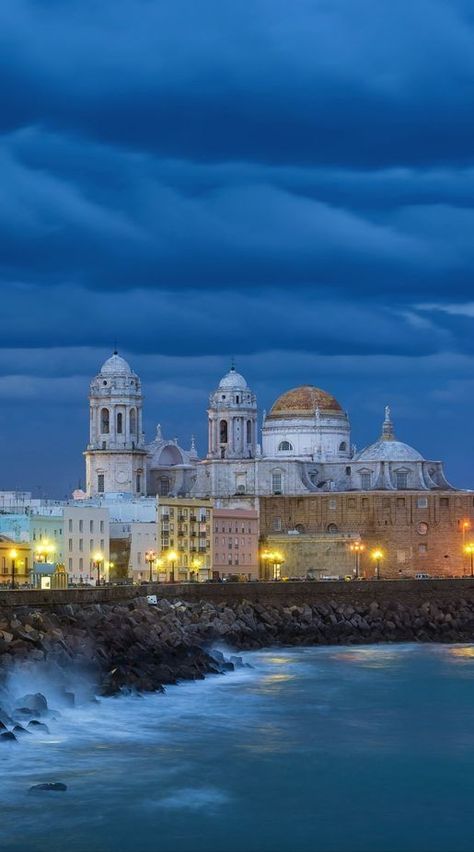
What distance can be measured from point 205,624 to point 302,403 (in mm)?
56726

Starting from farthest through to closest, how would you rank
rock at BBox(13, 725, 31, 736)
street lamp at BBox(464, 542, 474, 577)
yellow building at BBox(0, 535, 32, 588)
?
street lamp at BBox(464, 542, 474, 577) → yellow building at BBox(0, 535, 32, 588) → rock at BBox(13, 725, 31, 736)

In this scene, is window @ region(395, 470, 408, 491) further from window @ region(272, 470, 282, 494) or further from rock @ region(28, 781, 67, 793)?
rock @ region(28, 781, 67, 793)

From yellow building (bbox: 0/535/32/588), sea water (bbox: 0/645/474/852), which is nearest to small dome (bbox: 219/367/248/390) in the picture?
yellow building (bbox: 0/535/32/588)

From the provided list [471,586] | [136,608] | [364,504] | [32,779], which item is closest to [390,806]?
[32,779]

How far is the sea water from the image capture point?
3728 centimetres

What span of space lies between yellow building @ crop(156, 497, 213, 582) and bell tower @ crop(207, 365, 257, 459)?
40.7ft

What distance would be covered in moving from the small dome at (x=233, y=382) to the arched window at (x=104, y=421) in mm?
9259

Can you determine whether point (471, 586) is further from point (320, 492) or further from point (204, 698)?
point (204, 698)

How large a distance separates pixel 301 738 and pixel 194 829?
12131 millimetres

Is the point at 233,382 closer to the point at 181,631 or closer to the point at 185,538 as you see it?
the point at 185,538

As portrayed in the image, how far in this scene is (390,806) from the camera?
40531 mm

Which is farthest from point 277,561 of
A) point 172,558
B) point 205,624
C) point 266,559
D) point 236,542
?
point 205,624

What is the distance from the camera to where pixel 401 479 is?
12419cm

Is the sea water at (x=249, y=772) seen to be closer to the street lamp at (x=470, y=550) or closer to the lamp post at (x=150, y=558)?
the lamp post at (x=150, y=558)
